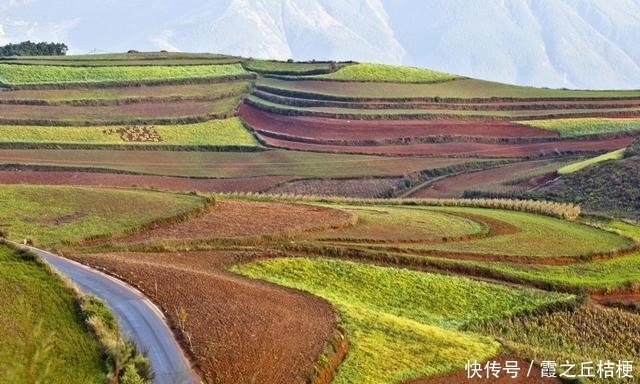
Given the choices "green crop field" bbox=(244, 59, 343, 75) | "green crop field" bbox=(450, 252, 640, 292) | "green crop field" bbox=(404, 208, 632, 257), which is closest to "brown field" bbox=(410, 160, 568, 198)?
"green crop field" bbox=(404, 208, 632, 257)

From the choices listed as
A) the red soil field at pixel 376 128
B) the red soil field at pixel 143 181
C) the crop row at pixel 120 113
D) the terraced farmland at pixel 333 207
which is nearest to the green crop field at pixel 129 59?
the terraced farmland at pixel 333 207

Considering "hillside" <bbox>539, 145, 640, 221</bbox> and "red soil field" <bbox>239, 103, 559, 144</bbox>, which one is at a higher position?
"red soil field" <bbox>239, 103, 559, 144</bbox>

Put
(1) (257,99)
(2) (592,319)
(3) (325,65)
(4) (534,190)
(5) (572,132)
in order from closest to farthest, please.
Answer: (2) (592,319)
(4) (534,190)
(5) (572,132)
(1) (257,99)
(3) (325,65)

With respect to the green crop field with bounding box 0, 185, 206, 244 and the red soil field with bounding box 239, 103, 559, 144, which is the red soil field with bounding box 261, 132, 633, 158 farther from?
the green crop field with bounding box 0, 185, 206, 244

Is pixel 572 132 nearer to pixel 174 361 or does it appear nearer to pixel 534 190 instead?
pixel 534 190

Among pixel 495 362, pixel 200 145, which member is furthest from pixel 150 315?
pixel 200 145

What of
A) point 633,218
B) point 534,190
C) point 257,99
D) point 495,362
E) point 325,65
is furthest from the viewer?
point 325,65

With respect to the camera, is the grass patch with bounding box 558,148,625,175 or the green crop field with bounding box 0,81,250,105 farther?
the green crop field with bounding box 0,81,250,105
